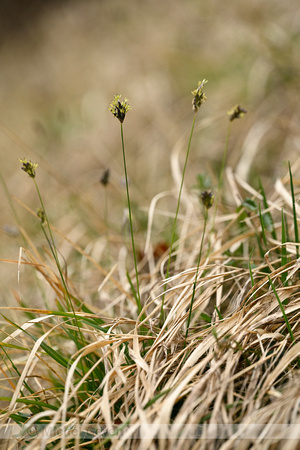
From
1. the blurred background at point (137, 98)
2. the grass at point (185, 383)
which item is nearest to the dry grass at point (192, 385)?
the grass at point (185, 383)

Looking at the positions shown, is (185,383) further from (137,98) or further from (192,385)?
(137,98)

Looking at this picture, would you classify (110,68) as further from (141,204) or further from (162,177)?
(141,204)

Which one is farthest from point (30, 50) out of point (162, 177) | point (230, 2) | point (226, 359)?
point (226, 359)

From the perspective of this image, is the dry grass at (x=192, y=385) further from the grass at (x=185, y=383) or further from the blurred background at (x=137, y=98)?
the blurred background at (x=137, y=98)

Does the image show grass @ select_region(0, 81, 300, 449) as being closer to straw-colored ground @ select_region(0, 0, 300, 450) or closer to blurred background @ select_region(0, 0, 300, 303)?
straw-colored ground @ select_region(0, 0, 300, 450)

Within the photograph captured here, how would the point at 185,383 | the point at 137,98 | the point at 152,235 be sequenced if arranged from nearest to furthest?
1. the point at 185,383
2. the point at 152,235
3. the point at 137,98

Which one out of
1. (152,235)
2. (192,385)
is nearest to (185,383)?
(192,385)
